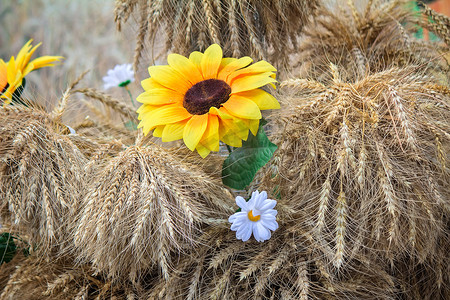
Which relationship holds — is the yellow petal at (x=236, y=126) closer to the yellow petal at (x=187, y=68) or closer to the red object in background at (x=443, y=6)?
the yellow petal at (x=187, y=68)

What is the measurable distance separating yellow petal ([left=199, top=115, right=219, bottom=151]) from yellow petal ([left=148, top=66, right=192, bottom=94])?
8 cm

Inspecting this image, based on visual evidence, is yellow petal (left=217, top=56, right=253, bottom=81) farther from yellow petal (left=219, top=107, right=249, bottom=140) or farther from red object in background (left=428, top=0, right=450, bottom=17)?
red object in background (left=428, top=0, right=450, bottom=17)

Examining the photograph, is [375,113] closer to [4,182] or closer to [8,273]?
[4,182]

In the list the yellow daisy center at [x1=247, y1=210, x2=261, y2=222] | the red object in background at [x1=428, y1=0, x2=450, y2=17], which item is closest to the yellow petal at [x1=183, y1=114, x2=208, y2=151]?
the yellow daisy center at [x1=247, y1=210, x2=261, y2=222]

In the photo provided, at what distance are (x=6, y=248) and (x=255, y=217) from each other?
0.40 meters

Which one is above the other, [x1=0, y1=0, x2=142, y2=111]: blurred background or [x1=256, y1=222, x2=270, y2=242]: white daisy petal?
[x1=0, y1=0, x2=142, y2=111]: blurred background

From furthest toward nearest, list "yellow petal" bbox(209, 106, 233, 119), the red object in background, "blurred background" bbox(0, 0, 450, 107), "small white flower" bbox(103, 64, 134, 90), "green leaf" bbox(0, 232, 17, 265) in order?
"blurred background" bbox(0, 0, 450, 107)
the red object in background
"small white flower" bbox(103, 64, 134, 90)
"green leaf" bbox(0, 232, 17, 265)
"yellow petal" bbox(209, 106, 233, 119)

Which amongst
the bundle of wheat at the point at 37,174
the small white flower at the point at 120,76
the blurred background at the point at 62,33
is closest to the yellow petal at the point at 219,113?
the bundle of wheat at the point at 37,174

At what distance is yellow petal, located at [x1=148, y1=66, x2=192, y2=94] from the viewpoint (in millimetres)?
528

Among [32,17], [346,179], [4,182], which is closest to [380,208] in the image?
[346,179]

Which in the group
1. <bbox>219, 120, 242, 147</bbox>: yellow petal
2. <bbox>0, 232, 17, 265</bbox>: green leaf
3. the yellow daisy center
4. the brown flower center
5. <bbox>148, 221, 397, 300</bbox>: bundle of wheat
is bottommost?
<bbox>148, 221, 397, 300</bbox>: bundle of wheat

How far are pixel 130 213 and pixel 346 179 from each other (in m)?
0.31

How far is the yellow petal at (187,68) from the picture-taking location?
54 cm

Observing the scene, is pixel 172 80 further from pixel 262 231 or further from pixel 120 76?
pixel 120 76
